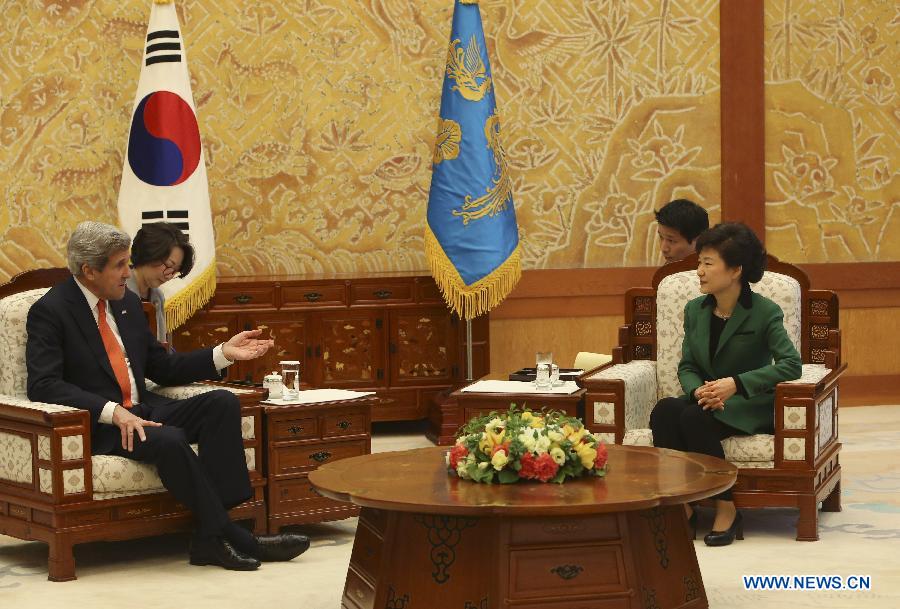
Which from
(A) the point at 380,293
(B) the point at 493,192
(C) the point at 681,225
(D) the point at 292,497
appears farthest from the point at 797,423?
(A) the point at 380,293

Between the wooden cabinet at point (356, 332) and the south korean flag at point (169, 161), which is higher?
the south korean flag at point (169, 161)

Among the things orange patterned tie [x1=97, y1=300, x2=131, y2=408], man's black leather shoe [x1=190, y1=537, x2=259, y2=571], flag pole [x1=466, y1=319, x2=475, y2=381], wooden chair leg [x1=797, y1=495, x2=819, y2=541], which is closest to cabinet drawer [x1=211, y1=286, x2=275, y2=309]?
flag pole [x1=466, y1=319, x2=475, y2=381]

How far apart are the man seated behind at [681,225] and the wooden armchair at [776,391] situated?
0.17m

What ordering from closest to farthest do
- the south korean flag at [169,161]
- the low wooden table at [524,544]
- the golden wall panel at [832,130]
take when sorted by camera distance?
the low wooden table at [524,544] < the south korean flag at [169,161] < the golden wall panel at [832,130]

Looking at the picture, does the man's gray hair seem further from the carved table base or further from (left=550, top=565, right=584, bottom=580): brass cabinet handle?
(left=550, top=565, right=584, bottom=580): brass cabinet handle

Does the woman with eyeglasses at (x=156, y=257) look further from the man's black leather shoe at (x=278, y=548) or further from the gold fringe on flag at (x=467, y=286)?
the gold fringe on flag at (x=467, y=286)

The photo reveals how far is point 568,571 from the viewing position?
3.60 metres

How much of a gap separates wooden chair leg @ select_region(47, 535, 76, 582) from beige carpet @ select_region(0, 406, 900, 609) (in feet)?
0.13

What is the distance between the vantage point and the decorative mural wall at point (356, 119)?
7.57m

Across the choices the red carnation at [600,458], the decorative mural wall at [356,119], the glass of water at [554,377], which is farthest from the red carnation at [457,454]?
the decorative mural wall at [356,119]

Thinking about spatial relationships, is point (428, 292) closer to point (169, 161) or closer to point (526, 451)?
point (169, 161)

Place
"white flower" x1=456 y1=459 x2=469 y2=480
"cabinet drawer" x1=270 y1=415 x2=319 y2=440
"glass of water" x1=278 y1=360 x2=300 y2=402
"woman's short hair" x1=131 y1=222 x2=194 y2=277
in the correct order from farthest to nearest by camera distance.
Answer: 1. "woman's short hair" x1=131 y1=222 x2=194 y2=277
2. "glass of water" x1=278 y1=360 x2=300 y2=402
3. "cabinet drawer" x1=270 y1=415 x2=319 y2=440
4. "white flower" x1=456 y1=459 x2=469 y2=480

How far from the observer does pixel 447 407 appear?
7.28 m

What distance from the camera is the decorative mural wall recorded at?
7.57 meters
